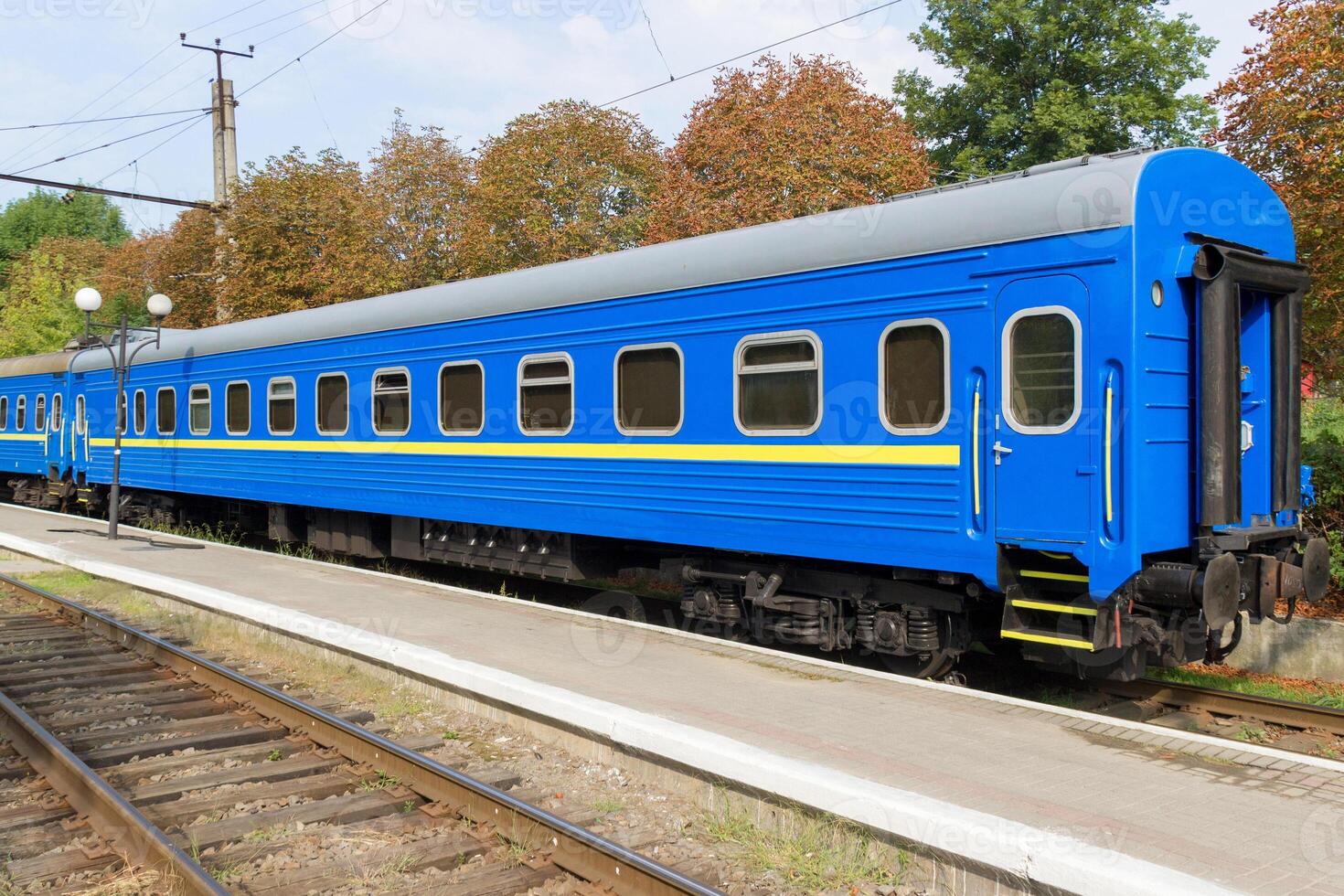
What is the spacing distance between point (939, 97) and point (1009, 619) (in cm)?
3236

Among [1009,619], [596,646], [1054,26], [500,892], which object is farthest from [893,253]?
[1054,26]

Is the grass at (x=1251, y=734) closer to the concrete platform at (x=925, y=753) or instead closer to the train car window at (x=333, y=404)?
the concrete platform at (x=925, y=753)

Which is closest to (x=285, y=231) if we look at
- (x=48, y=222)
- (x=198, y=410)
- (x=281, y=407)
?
(x=198, y=410)

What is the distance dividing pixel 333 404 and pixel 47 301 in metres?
29.3

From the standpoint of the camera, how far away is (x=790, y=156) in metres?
19.7

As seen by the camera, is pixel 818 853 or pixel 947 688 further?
pixel 947 688

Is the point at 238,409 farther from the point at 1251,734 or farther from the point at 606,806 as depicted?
the point at 1251,734

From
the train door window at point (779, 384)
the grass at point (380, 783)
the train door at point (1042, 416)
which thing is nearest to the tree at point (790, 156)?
the train door window at point (779, 384)

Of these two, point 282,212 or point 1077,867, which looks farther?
point 282,212

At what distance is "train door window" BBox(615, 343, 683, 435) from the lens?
9.30 m

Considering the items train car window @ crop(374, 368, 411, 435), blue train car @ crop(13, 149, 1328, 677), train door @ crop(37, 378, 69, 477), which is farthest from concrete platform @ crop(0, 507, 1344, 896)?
train door @ crop(37, 378, 69, 477)

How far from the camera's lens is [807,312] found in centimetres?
820

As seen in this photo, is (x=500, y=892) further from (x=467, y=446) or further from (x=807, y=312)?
(x=467, y=446)

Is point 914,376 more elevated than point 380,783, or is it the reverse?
point 914,376
